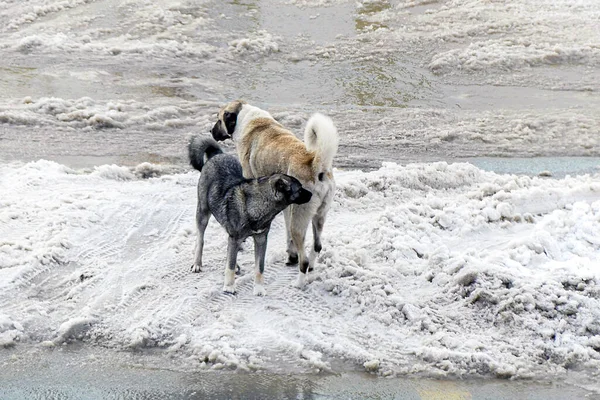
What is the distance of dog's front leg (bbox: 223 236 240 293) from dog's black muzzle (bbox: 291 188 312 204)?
0.67 meters

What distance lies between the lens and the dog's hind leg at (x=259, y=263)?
632 cm

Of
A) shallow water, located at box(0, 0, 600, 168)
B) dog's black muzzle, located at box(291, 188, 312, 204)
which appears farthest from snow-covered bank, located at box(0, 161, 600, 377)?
shallow water, located at box(0, 0, 600, 168)

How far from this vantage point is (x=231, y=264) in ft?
20.8

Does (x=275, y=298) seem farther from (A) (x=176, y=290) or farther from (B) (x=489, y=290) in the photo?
(B) (x=489, y=290)

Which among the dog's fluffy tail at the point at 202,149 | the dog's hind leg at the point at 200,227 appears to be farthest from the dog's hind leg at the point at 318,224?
the dog's fluffy tail at the point at 202,149

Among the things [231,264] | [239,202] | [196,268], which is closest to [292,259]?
[231,264]

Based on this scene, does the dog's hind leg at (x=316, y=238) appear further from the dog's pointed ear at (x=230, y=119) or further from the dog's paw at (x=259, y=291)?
the dog's pointed ear at (x=230, y=119)

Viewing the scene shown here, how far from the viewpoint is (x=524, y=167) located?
9.98m

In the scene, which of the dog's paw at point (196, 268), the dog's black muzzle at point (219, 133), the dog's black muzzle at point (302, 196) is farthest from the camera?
the dog's black muzzle at point (219, 133)

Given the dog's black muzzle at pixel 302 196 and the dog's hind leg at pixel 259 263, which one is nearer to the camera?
the dog's black muzzle at pixel 302 196

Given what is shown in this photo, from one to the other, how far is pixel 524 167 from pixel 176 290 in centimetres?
557

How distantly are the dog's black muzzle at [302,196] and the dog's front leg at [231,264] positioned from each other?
2.21 ft

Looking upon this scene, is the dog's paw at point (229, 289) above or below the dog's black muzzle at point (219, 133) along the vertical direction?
below

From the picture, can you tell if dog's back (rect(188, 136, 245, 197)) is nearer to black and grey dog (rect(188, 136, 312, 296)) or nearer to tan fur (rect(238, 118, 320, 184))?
black and grey dog (rect(188, 136, 312, 296))
